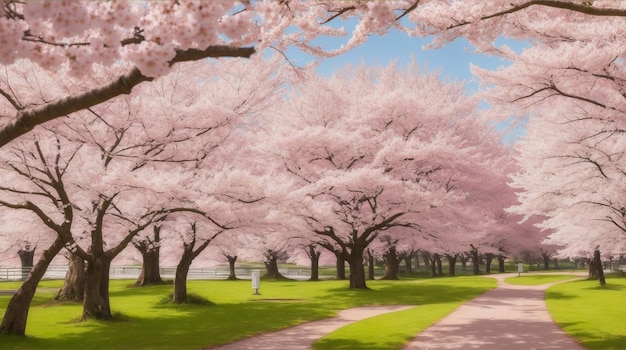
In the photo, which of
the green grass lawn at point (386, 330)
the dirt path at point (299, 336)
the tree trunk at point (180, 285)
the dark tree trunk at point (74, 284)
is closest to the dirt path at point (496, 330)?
the green grass lawn at point (386, 330)

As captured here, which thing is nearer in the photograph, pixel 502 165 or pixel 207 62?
pixel 207 62

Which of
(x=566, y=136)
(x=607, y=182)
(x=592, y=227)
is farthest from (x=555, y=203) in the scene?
(x=566, y=136)

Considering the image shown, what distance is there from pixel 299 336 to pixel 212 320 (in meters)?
4.07

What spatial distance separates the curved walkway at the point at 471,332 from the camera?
11.1 metres

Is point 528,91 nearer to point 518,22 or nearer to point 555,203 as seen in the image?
point 518,22

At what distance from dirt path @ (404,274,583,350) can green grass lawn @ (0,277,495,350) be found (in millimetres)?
555

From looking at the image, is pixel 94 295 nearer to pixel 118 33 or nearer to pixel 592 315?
pixel 118 33

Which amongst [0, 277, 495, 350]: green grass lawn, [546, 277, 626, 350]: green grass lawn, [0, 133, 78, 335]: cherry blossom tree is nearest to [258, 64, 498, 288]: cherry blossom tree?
[0, 277, 495, 350]: green grass lawn

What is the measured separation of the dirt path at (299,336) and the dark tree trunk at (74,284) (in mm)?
11156

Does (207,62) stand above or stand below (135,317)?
above

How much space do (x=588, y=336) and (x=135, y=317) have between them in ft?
40.3

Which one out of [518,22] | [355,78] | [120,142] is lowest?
[120,142]

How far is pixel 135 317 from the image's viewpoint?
16.4 m

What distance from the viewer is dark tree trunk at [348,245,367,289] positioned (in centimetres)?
2734
